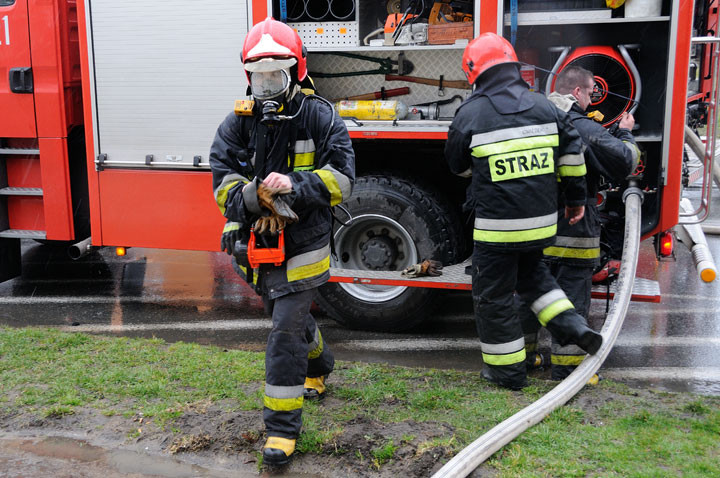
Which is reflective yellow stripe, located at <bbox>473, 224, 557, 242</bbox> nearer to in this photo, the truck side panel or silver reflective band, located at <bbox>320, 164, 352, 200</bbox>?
silver reflective band, located at <bbox>320, 164, 352, 200</bbox>

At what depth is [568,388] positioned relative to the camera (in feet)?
12.1

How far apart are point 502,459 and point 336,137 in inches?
60.5

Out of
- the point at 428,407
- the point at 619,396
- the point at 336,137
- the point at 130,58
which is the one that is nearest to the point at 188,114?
the point at 130,58

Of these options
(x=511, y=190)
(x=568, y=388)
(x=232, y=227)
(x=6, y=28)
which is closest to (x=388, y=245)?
(x=511, y=190)

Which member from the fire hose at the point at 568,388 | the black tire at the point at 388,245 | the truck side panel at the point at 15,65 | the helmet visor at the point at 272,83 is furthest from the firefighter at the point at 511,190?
the truck side panel at the point at 15,65

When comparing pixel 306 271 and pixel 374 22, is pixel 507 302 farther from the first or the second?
pixel 374 22

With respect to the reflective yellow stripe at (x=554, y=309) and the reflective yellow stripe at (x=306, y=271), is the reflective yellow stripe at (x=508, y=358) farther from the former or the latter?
the reflective yellow stripe at (x=306, y=271)

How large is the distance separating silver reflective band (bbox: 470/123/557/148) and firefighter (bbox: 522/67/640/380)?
59cm

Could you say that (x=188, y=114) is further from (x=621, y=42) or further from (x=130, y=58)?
(x=621, y=42)

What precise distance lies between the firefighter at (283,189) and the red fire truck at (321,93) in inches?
69.1

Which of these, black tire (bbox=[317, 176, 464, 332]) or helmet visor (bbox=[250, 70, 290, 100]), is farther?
black tire (bbox=[317, 176, 464, 332])

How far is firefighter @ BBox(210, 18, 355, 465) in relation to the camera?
325 centimetres

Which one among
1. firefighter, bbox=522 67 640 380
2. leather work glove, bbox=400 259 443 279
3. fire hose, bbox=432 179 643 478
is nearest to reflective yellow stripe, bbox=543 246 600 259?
firefighter, bbox=522 67 640 380

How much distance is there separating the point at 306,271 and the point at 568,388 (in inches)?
54.9
